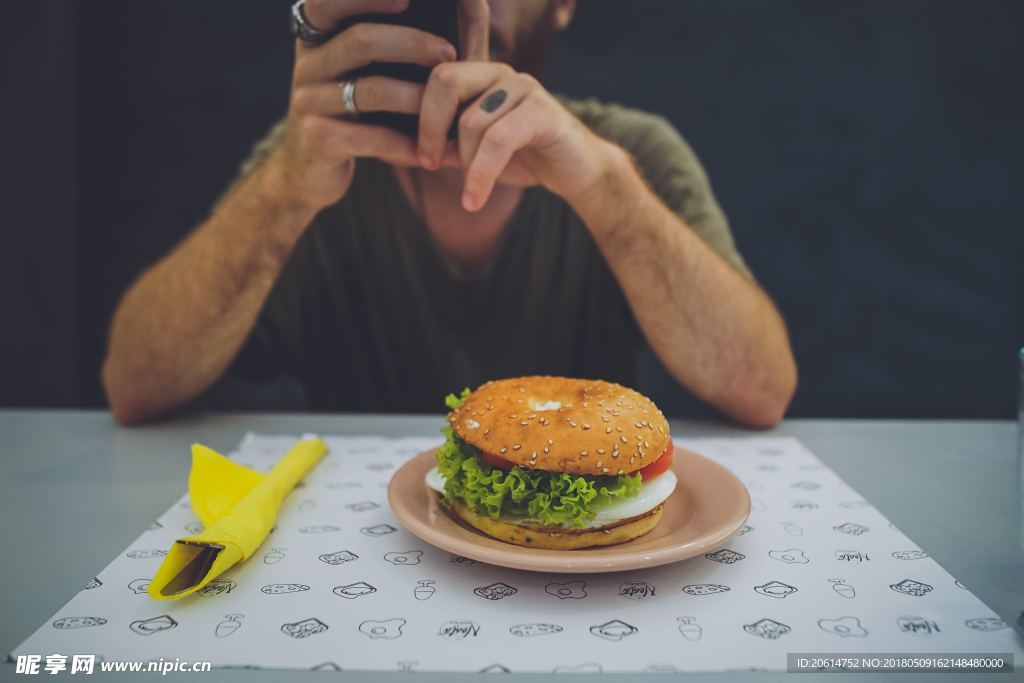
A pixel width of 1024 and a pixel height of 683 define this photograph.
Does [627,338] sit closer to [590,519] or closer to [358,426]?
[358,426]

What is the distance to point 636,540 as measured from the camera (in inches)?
34.6

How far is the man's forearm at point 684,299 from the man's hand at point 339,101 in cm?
43

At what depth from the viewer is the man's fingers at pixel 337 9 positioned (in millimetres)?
1040

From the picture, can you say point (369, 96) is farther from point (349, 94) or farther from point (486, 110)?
point (486, 110)

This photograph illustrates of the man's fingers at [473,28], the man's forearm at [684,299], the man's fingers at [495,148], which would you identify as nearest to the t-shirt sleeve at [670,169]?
the man's forearm at [684,299]

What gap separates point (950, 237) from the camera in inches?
116

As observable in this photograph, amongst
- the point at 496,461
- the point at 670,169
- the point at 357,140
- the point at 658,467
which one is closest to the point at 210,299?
the point at 357,140

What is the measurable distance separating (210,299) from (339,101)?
54 cm

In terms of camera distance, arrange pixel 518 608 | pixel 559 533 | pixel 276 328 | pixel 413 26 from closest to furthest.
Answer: pixel 518 608 → pixel 559 533 → pixel 413 26 → pixel 276 328

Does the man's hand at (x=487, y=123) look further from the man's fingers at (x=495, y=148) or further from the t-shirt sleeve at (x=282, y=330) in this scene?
the t-shirt sleeve at (x=282, y=330)

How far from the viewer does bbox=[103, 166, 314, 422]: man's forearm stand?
1.47 m

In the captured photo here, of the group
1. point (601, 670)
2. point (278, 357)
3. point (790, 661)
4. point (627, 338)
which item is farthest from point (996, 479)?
point (278, 357)

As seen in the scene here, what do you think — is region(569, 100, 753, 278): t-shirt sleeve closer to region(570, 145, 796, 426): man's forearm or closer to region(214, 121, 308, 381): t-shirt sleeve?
region(570, 145, 796, 426): man's forearm

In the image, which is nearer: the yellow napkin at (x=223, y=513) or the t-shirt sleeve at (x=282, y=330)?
the yellow napkin at (x=223, y=513)
